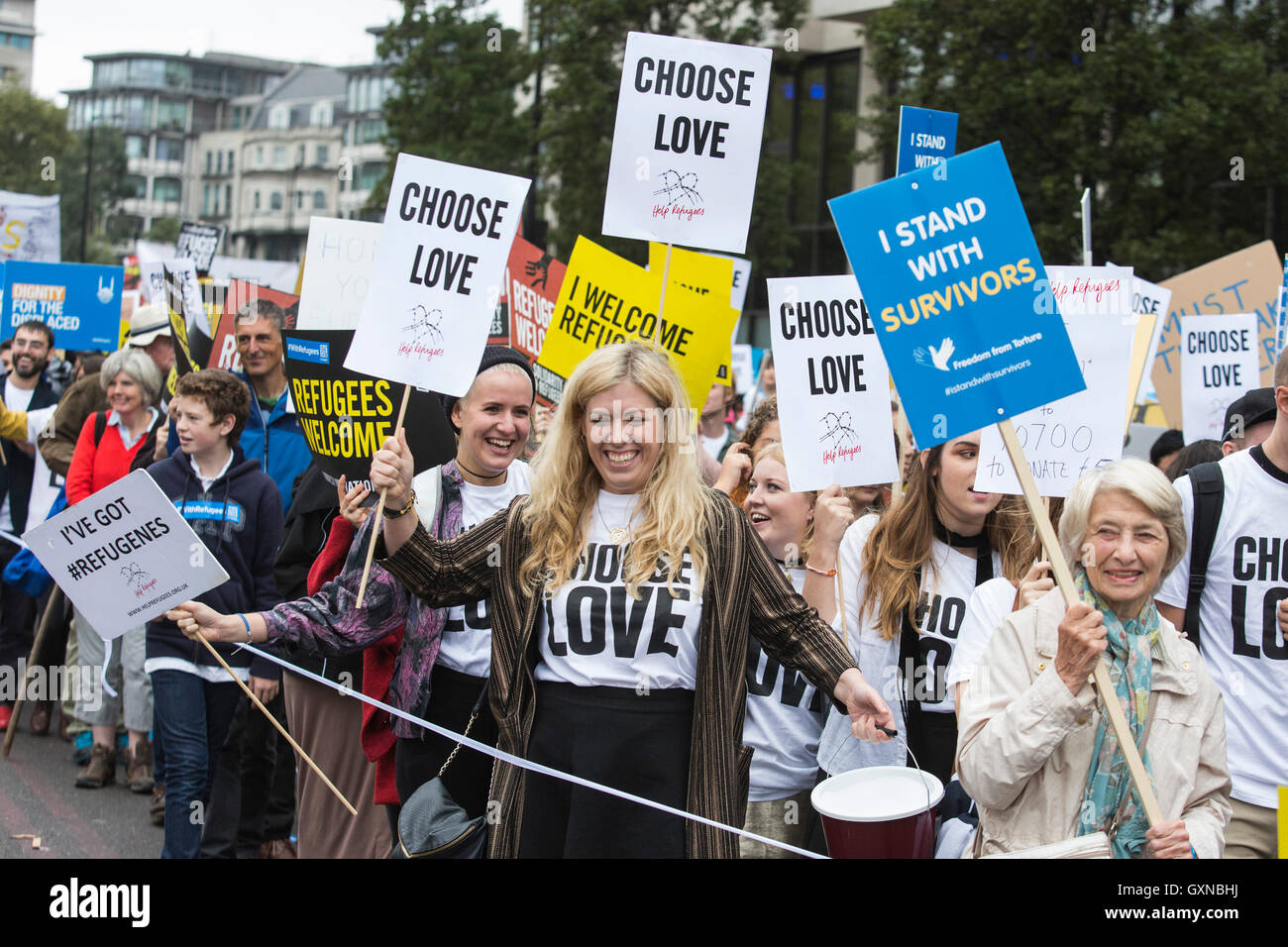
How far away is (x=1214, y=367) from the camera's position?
24.6ft

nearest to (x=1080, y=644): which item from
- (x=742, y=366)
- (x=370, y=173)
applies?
(x=742, y=366)

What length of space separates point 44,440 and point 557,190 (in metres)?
23.9

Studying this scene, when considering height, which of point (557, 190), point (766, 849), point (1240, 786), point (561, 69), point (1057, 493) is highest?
point (561, 69)

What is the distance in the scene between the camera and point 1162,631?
11.4 ft

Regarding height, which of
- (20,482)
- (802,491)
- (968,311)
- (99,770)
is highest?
(968,311)

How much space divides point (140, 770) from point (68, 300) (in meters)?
3.95

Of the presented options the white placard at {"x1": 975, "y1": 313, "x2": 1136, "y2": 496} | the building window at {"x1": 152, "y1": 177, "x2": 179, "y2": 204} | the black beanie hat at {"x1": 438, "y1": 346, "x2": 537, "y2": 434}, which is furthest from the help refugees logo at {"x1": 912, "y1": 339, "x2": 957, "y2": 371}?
the building window at {"x1": 152, "y1": 177, "x2": 179, "y2": 204}

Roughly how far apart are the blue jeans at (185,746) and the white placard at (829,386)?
262cm

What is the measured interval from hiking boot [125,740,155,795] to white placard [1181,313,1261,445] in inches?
218

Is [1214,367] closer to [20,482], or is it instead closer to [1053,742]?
[1053,742]

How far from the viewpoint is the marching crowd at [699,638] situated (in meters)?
3.42
